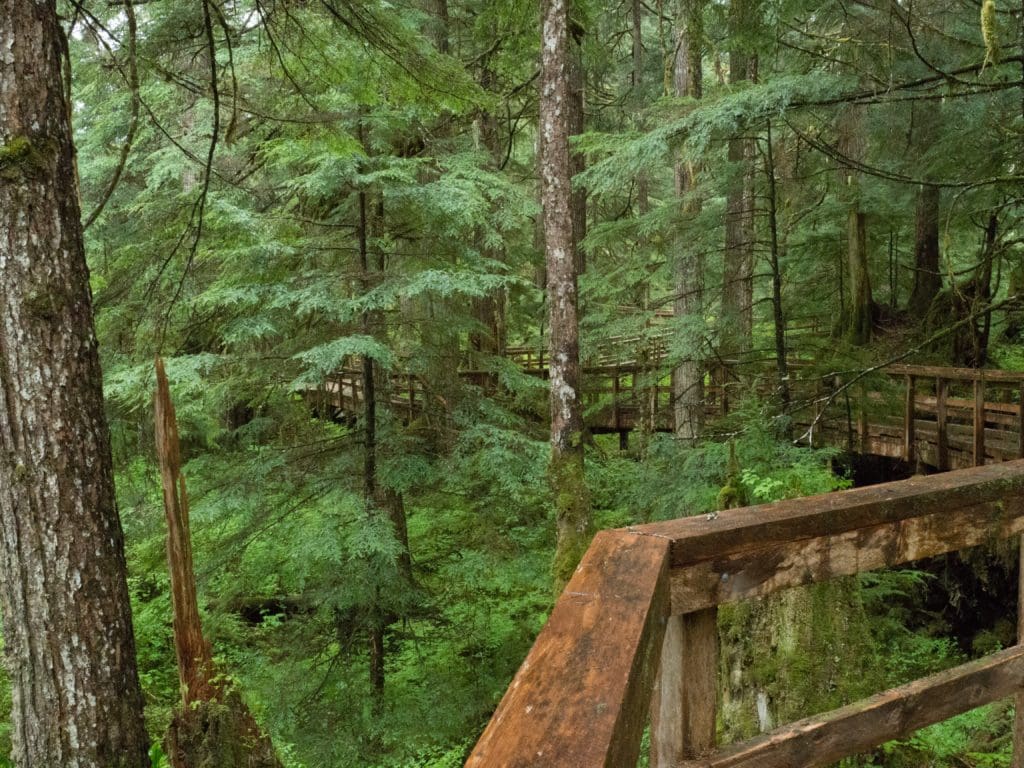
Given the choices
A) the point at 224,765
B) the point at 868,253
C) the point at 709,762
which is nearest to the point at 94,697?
the point at 224,765

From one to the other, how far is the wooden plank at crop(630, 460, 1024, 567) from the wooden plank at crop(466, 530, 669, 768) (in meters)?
0.10

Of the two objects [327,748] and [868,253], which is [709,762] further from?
[868,253]

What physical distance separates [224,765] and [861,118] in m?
8.63

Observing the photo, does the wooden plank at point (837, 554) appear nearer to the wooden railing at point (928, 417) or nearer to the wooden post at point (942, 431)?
the wooden railing at point (928, 417)

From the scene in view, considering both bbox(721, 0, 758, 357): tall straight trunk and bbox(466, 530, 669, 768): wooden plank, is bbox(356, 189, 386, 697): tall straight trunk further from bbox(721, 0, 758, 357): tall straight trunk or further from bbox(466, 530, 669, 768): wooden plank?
bbox(466, 530, 669, 768): wooden plank

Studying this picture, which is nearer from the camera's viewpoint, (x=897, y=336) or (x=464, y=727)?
(x=464, y=727)

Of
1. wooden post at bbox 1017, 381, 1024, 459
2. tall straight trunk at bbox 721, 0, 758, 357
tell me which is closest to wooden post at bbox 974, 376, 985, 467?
wooden post at bbox 1017, 381, 1024, 459

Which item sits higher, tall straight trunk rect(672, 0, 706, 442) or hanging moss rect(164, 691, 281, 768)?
tall straight trunk rect(672, 0, 706, 442)

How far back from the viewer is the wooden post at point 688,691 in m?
1.45

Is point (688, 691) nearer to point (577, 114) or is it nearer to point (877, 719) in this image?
point (877, 719)

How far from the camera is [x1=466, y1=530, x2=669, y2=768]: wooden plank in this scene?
875 millimetres

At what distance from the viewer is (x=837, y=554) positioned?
1.70 meters

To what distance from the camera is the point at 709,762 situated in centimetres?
142

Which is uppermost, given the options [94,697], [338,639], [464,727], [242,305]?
[242,305]
